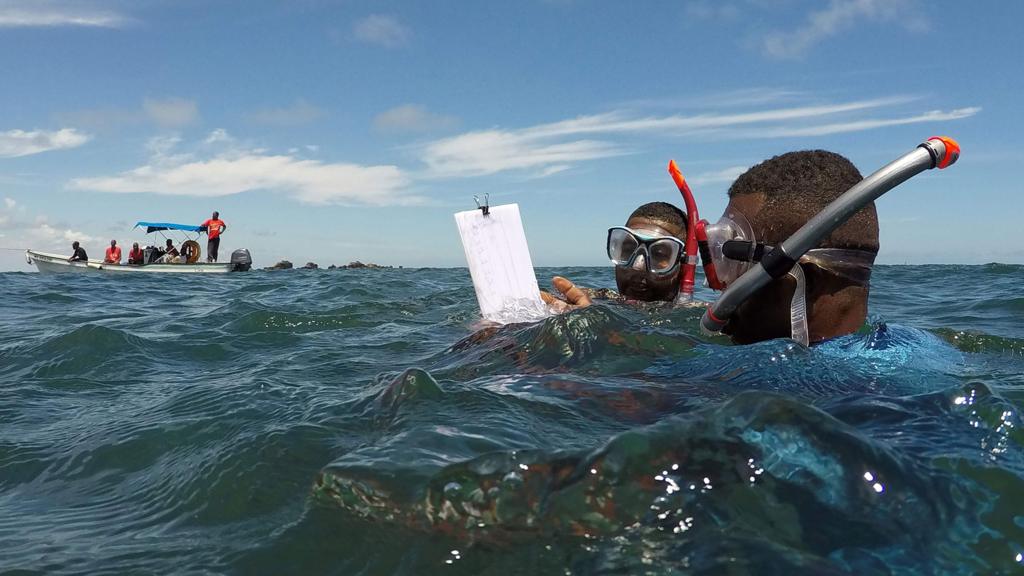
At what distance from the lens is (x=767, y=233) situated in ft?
8.52

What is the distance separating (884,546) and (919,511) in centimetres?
16

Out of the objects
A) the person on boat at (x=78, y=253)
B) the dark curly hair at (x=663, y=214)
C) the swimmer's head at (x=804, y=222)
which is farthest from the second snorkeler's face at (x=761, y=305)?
the person on boat at (x=78, y=253)

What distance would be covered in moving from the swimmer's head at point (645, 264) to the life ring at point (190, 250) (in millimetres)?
23509

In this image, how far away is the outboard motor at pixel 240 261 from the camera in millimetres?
24047

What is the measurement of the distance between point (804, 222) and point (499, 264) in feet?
9.77

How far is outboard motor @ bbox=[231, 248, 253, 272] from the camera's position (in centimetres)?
2405

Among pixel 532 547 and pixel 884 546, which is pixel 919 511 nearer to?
pixel 884 546

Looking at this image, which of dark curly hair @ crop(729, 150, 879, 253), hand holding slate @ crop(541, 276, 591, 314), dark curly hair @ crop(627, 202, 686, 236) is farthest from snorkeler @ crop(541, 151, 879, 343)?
dark curly hair @ crop(627, 202, 686, 236)

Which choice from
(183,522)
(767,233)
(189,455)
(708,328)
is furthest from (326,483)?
(767,233)

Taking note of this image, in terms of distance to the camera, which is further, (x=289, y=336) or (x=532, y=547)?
(x=289, y=336)

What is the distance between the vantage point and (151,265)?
2203 centimetres

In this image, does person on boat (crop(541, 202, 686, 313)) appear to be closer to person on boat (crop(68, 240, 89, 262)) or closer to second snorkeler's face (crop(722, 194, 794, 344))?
second snorkeler's face (crop(722, 194, 794, 344))

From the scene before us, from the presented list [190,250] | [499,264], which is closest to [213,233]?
[190,250]

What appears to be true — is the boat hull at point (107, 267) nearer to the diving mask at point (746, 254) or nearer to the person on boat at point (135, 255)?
the person on boat at point (135, 255)
